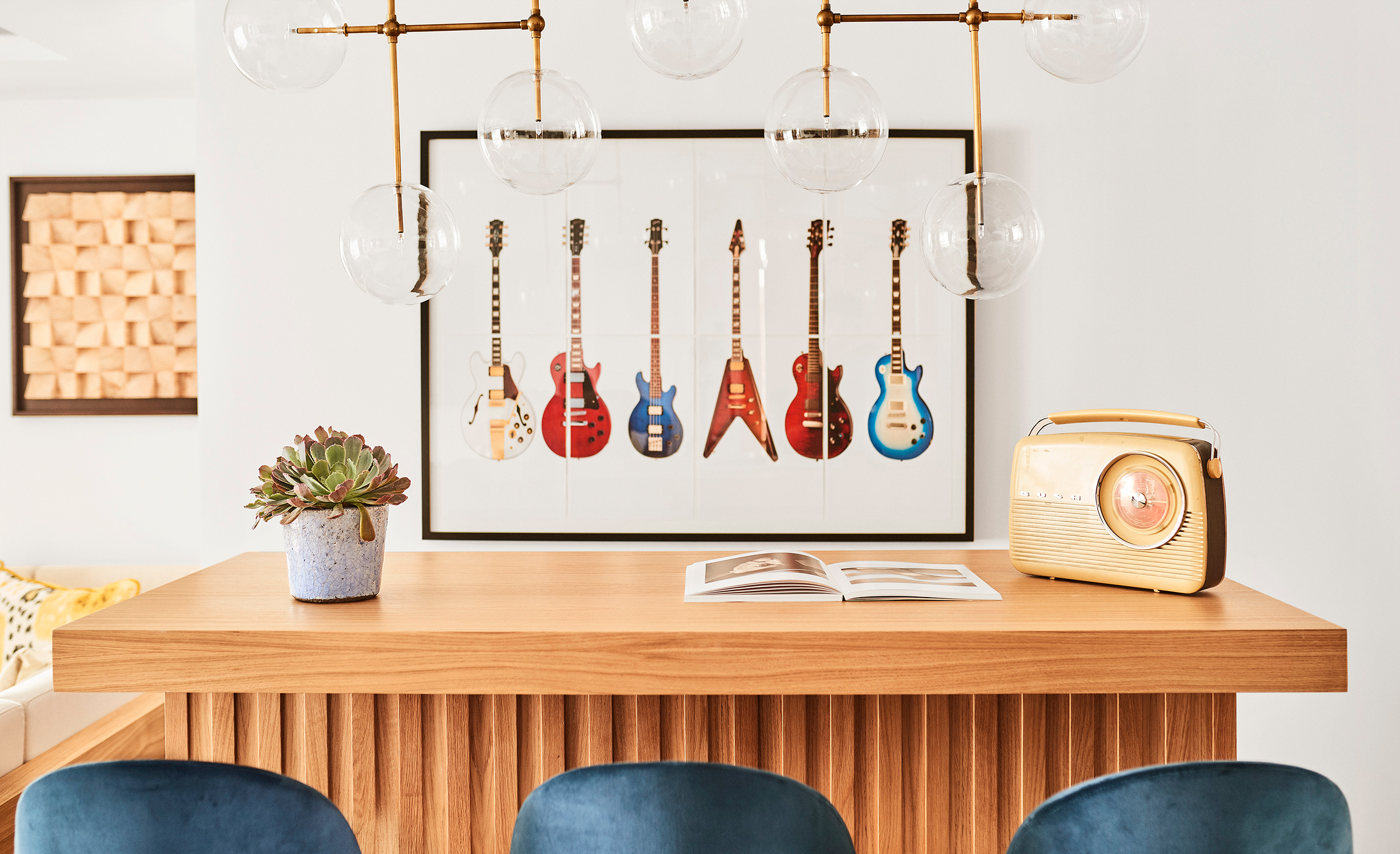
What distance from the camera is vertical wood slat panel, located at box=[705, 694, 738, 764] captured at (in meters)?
1.19

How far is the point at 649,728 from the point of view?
3.94 feet

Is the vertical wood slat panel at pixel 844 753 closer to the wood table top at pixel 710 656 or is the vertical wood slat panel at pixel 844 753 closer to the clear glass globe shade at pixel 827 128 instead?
the wood table top at pixel 710 656

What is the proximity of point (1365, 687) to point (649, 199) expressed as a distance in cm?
204

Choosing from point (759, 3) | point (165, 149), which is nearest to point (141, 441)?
point (165, 149)

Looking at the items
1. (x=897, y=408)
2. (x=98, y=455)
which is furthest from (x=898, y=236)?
(x=98, y=455)

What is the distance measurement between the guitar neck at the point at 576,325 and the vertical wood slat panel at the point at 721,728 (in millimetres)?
1220

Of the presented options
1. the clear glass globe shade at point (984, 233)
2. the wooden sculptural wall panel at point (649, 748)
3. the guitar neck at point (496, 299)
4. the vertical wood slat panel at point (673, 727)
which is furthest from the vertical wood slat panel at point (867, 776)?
the guitar neck at point (496, 299)

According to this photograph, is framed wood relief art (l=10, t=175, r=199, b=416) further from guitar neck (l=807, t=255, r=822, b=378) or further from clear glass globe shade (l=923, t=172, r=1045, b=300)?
clear glass globe shade (l=923, t=172, r=1045, b=300)

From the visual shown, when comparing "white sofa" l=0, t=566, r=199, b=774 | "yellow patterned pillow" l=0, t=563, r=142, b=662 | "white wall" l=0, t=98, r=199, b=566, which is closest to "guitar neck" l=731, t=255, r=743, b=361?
"white sofa" l=0, t=566, r=199, b=774

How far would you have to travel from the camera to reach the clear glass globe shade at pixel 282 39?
1064mm

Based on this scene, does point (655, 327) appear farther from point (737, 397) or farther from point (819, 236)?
point (819, 236)

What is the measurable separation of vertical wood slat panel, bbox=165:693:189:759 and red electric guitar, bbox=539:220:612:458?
116 cm

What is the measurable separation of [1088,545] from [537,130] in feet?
3.23

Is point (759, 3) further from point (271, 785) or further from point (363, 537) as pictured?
point (271, 785)
